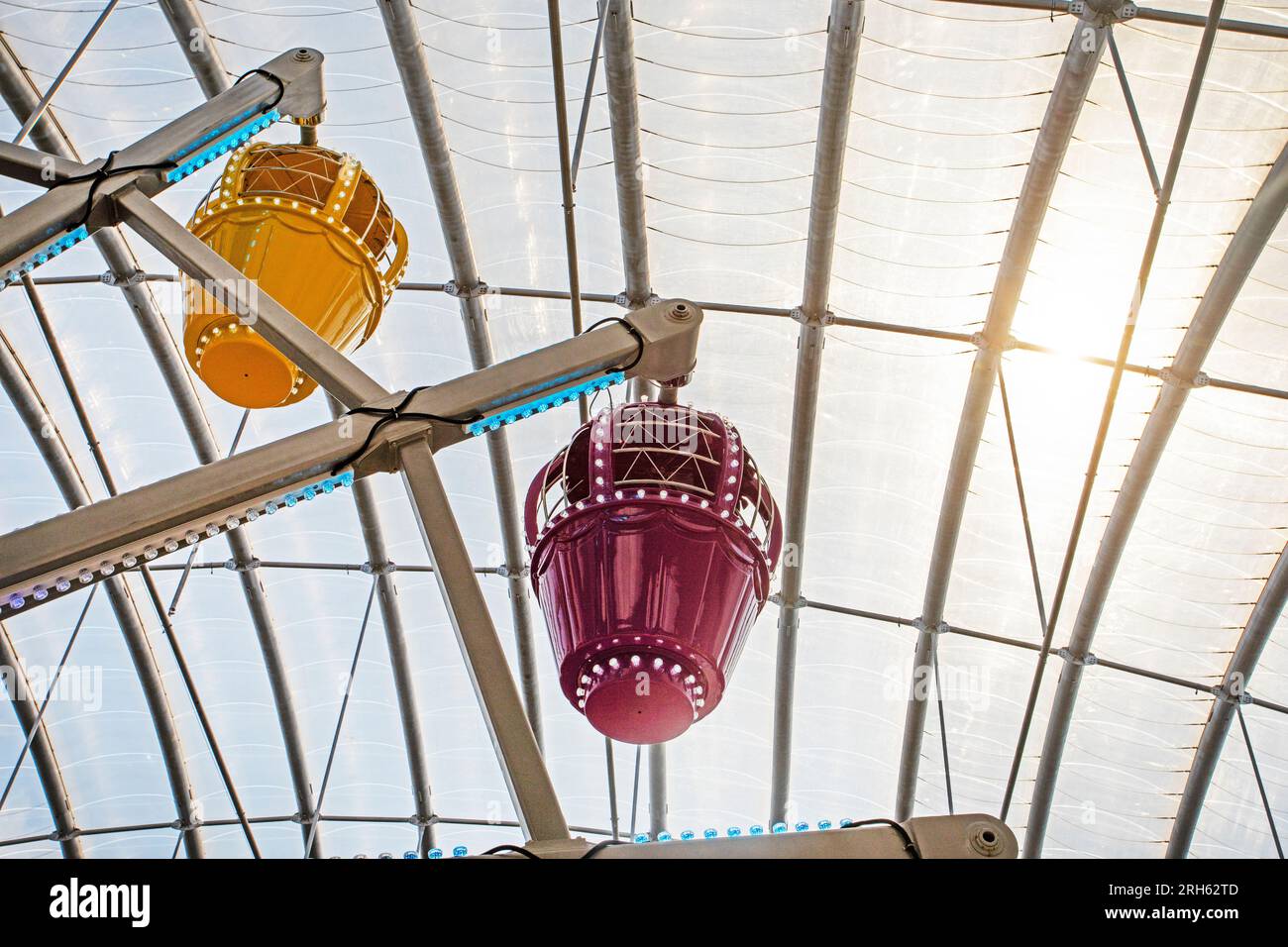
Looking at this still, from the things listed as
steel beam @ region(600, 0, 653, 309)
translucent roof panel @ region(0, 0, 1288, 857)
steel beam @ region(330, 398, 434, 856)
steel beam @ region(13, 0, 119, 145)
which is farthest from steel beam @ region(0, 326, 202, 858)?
steel beam @ region(600, 0, 653, 309)

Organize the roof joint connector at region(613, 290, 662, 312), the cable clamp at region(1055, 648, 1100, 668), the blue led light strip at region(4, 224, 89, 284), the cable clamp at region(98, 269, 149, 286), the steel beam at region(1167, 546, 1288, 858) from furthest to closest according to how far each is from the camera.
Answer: the cable clamp at region(1055, 648, 1100, 668), the steel beam at region(1167, 546, 1288, 858), the cable clamp at region(98, 269, 149, 286), the roof joint connector at region(613, 290, 662, 312), the blue led light strip at region(4, 224, 89, 284)

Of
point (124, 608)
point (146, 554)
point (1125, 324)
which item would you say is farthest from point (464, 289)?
point (146, 554)

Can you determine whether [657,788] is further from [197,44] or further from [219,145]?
[219,145]

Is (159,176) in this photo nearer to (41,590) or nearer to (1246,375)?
(41,590)

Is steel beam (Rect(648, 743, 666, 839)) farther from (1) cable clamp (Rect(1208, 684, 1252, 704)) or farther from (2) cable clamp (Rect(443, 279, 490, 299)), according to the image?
(1) cable clamp (Rect(1208, 684, 1252, 704))

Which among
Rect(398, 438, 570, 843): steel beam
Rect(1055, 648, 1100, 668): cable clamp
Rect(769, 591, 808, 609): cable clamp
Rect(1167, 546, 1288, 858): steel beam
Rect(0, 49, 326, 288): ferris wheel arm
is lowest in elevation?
Rect(398, 438, 570, 843): steel beam

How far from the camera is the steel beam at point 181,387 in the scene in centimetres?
1405

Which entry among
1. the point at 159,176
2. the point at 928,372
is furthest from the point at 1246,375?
the point at 159,176

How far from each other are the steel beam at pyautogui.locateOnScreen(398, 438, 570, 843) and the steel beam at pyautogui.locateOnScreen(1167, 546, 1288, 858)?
1370 cm

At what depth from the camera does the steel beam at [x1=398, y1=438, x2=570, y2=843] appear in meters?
3.53

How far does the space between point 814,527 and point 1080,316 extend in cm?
456

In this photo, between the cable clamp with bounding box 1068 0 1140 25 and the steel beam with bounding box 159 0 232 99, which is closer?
the cable clamp with bounding box 1068 0 1140 25

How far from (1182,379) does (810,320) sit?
409 cm

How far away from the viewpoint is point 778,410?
1596 cm
